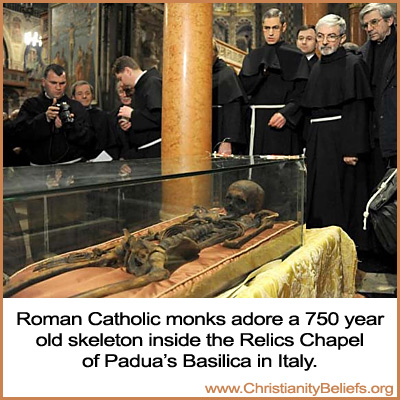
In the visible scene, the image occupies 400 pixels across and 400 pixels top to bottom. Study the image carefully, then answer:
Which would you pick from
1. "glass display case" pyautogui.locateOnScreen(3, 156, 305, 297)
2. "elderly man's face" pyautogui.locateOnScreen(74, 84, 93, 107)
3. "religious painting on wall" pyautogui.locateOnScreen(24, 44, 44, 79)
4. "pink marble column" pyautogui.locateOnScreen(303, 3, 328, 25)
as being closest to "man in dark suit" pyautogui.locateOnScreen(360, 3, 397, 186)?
"glass display case" pyautogui.locateOnScreen(3, 156, 305, 297)

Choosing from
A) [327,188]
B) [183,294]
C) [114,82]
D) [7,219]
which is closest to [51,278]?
[7,219]

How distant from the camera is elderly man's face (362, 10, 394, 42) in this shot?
4.77 meters

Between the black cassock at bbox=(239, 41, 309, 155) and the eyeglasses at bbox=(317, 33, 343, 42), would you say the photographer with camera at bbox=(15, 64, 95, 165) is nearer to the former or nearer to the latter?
the black cassock at bbox=(239, 41, 309, 155)

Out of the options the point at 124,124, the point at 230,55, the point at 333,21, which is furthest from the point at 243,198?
the point at 230,55

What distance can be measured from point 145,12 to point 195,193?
13133 millimetres

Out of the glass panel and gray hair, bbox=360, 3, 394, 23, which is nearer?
the glass panel

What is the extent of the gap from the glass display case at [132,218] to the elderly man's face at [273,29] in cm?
243

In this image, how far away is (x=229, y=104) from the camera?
5035mm

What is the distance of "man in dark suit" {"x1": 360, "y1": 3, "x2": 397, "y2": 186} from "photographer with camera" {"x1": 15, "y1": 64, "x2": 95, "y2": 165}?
298 centimetres

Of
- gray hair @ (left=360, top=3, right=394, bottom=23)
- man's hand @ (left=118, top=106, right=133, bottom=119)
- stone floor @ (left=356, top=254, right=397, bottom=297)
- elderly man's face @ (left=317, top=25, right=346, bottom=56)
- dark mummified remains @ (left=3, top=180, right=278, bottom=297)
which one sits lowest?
stone floor @ (left=356, top=254, right=397, bottom=297)

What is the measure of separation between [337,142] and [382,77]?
Answer: 74cm

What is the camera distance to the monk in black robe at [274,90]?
515cm

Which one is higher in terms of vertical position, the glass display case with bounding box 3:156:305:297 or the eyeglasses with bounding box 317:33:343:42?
the eyeglasses with bounding box 317:33:343:42

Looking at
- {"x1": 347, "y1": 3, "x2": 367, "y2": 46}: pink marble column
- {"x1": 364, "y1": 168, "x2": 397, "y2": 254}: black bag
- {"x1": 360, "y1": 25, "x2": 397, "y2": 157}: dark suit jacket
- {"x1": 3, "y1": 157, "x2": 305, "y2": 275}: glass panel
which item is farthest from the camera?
{"x1": 347, "y1": 3, "x2": 367, "y2": 46}: pink marble column
